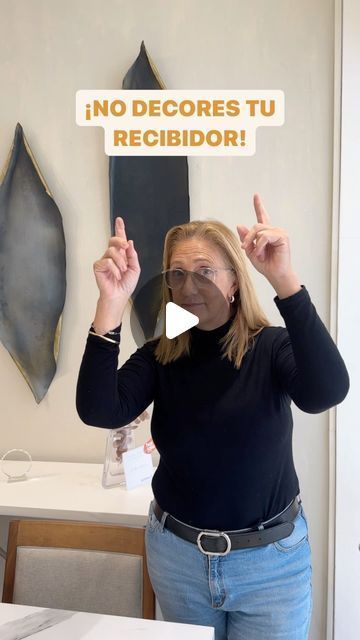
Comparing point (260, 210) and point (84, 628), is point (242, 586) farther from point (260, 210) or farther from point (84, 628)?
point (260, 210)

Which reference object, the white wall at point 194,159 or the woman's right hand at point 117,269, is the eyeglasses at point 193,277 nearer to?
the woman's right hand at point 117,269

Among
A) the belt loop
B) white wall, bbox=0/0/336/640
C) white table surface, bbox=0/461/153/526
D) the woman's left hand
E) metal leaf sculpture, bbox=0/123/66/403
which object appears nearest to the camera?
the woman's left hand

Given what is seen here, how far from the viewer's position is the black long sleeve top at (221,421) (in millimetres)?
803

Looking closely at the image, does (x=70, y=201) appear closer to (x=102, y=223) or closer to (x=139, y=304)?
(x=102, y=223)

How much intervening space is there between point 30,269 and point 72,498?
0.65 meters

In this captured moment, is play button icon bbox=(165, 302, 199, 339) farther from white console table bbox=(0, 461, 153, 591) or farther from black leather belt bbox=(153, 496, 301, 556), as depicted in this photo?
white console table bbox=(0, 461, 153, 591)

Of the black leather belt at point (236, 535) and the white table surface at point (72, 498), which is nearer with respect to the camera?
the black leather belt at point (236, 535)

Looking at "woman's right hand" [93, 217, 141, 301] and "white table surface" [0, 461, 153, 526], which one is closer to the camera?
"woman's right hand" [93, 217, 141, 301]

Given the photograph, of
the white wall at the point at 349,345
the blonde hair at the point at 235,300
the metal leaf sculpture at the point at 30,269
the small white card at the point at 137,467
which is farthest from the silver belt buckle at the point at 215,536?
the metal leaf sculpture at the point at 30,269

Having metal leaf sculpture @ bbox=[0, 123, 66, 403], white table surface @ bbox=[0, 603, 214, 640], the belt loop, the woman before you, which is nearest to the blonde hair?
the woman

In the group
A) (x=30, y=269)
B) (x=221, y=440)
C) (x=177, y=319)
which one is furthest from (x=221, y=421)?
(x=30, y=269)

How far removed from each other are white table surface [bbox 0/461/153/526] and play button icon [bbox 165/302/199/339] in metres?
0.62

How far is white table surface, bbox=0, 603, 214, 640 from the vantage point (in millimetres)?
782

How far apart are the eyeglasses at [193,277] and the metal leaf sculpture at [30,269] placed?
82cm
